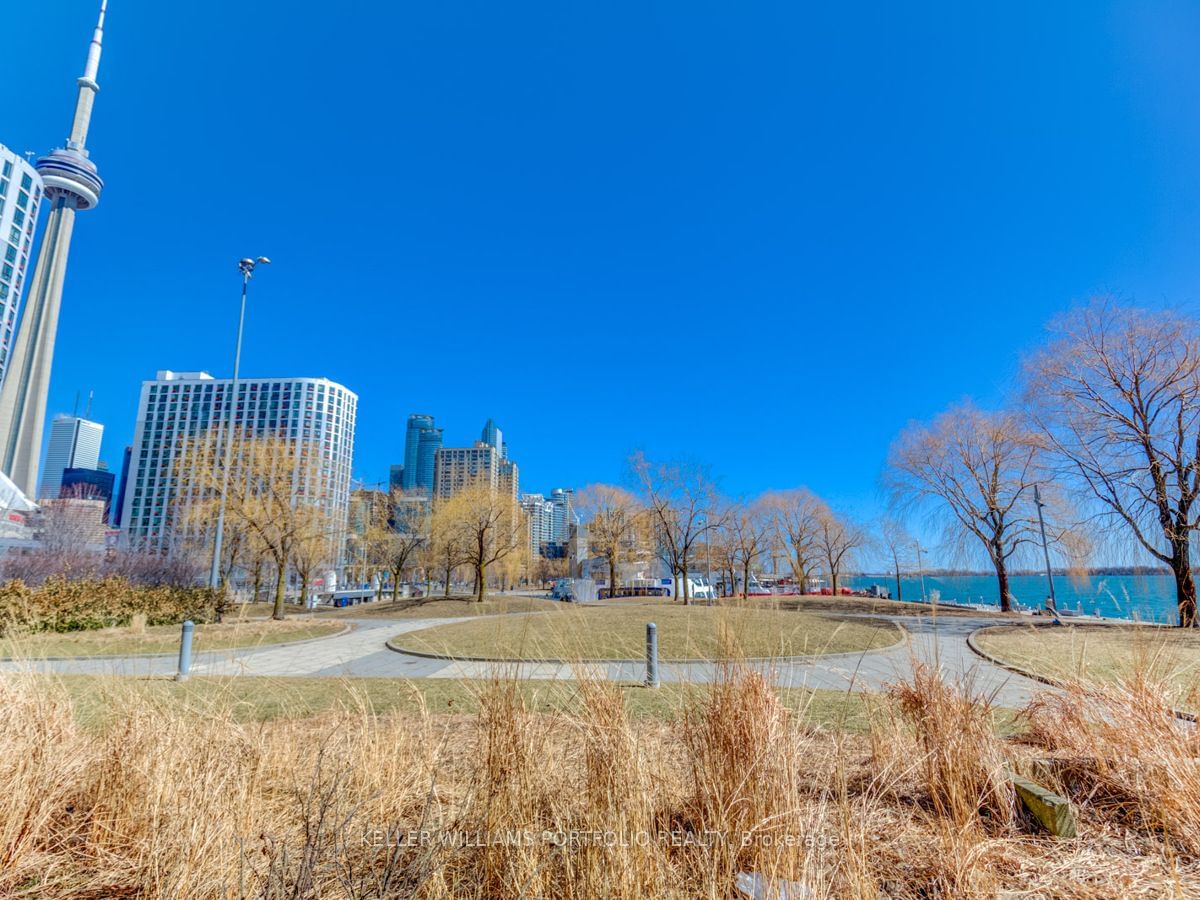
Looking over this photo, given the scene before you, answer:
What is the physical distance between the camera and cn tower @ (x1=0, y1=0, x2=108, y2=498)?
8638 centimetres

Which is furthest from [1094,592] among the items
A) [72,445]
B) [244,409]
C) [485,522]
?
[72,445]

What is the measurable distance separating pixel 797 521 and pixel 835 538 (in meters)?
3.55

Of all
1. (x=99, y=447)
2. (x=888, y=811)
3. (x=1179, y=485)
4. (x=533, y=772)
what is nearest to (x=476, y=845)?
(x=533, y=772)

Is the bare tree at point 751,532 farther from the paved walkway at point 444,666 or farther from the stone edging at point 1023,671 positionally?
the paved walkway at point 444,666

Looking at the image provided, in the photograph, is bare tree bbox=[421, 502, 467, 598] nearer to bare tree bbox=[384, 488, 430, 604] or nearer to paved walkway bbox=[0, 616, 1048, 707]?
bare tree bbox=[384, 488, 430, 604]

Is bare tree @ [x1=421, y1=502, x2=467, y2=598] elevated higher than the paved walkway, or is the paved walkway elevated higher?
bare tree @ [x1=421, y1=502, x2=467, y2=598]

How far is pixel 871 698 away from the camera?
14.6 feet

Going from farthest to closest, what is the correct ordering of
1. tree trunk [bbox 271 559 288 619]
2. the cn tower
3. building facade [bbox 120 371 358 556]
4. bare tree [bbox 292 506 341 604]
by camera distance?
the cn tower, building facade [bbox 120 371 358 556], bare tree [bbox 292 506 341 604], tree trunk [bbox 271 559 288 619]

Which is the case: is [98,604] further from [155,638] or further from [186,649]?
[186,649]

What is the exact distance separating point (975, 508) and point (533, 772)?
1099 inches

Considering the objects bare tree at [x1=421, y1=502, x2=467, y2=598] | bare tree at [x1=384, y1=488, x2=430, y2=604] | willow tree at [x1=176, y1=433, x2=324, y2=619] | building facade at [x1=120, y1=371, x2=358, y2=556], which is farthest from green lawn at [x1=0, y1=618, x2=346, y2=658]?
building facade at [x1=120, y1=371, x2=358, y2=556]

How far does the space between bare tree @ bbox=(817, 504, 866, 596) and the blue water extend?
6.81 metres

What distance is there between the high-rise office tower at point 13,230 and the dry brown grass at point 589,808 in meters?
104

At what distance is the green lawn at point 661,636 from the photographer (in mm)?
3596
